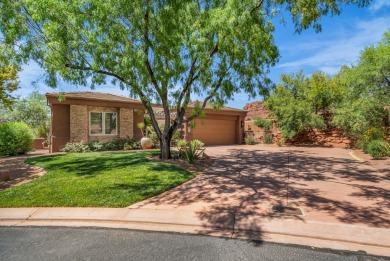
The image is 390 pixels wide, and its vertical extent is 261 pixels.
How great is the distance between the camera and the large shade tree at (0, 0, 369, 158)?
7.72 meters

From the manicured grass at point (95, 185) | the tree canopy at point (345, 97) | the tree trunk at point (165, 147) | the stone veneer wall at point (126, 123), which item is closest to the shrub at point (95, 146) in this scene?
the stone veneer wall at point (126, 123)

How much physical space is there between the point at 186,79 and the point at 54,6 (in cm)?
512

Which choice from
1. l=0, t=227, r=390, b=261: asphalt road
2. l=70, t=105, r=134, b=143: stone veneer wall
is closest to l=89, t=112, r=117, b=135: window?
l=70, t=105, r=134, b=143: stone veneer wall

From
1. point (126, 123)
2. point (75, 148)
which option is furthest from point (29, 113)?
point (75, 148)

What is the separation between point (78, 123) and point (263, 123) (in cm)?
1561

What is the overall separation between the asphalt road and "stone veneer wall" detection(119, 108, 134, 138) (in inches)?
526

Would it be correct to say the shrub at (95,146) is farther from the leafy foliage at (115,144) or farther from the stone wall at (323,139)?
the stone wall at (323,139)

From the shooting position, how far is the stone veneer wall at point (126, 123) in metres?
17.4

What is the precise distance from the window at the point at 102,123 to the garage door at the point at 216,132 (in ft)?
22.1

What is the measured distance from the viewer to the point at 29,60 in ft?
31.0

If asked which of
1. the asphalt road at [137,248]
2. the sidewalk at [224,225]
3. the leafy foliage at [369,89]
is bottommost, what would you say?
the asphalt road at [137,248]

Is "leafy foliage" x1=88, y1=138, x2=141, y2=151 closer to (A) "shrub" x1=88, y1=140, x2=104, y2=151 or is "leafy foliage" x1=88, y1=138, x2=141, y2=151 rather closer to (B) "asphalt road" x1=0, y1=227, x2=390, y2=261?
(A) "shrub" x1=88, y1=140, x2=104, y2=151

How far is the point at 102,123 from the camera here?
17.0 metres

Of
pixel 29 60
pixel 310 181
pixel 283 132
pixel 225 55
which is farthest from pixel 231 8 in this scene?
pixel 283 132
